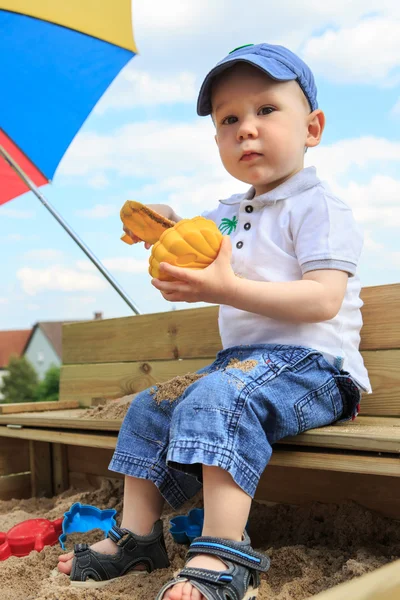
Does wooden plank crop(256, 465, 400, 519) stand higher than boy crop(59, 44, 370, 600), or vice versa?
boy crop(59, 44, 370, 600)

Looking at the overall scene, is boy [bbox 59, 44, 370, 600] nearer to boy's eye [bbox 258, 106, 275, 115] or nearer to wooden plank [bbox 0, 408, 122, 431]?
boy's eye [bbox 258, 106, 275, 115]

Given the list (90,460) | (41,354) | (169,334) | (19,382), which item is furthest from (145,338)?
(41,354)

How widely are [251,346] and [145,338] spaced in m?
0.96

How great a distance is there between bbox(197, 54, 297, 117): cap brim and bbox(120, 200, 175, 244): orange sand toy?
284 mm

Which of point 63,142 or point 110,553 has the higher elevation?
point 63,142

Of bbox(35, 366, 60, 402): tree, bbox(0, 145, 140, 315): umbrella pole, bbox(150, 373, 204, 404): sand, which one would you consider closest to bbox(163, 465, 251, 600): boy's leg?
bbox(150, 373, 204, 404): sand

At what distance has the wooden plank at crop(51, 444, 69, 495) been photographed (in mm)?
2285

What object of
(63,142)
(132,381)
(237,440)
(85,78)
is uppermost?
(85,78)

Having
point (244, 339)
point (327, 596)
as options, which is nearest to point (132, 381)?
point (244, 339)

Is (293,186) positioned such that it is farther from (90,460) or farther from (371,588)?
(90,460)

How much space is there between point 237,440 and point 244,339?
33cm

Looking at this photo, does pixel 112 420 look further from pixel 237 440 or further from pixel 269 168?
pixel 269 168

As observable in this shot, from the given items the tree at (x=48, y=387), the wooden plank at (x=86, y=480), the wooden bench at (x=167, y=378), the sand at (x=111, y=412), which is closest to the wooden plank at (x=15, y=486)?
the wooden bench at (x=167, y=378)

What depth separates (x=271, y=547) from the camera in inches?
55.5
